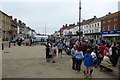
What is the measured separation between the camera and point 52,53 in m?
16.2

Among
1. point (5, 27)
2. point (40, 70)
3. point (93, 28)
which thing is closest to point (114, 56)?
point (40, 70)

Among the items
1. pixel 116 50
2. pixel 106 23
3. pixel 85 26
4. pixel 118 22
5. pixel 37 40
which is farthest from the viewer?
pixel 85 26

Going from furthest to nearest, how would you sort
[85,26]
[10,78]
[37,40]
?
1. [85,26]
2. [37,40]
3. [10,78]

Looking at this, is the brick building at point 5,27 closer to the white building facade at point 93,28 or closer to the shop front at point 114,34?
the white building facade at point 93,28

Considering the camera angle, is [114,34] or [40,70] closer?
[40,70]

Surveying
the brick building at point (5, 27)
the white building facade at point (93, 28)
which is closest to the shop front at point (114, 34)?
the white building facade at point (93, 28)

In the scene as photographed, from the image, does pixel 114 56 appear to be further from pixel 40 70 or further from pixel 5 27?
pixel 5 27

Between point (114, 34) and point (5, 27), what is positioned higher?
point (5, 27)

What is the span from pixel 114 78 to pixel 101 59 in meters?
3.29

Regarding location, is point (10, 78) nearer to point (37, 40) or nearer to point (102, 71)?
point (102, 71)

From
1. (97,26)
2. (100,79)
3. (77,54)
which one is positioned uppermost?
(97,26)

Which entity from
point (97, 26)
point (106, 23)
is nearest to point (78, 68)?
point (106, 23)

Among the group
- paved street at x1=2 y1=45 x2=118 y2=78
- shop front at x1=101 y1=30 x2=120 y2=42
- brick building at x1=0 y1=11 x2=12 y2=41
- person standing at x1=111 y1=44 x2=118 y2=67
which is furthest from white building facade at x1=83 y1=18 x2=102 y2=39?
person standing at x1=111 y1=44 x2=118 y2=67

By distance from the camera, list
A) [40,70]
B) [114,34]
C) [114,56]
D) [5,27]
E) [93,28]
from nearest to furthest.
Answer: [40,70]
[114,56]
[114,34]
[5,27]
[93,28]
